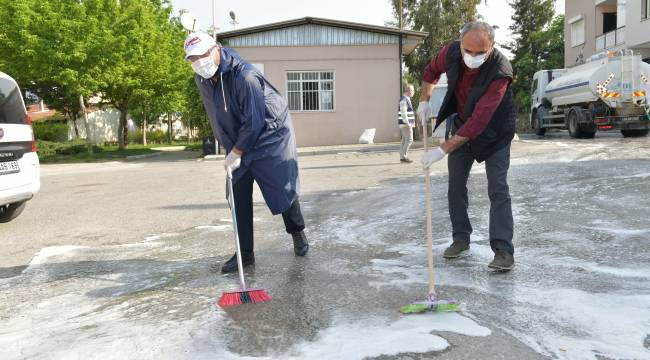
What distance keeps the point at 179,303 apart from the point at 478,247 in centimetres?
241

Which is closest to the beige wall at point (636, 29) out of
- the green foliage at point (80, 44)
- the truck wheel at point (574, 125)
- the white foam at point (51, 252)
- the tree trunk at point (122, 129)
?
the truck wheel at point (574, 125)

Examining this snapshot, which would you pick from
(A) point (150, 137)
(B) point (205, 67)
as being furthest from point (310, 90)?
(A) point (150, 137)

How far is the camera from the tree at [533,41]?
4572cm

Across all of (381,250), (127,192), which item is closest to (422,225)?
(381,250)

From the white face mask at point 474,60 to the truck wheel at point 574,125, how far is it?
1435 cm

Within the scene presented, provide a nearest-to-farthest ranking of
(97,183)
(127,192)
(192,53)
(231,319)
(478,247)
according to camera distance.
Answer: (231,319)
(192,53)
(478,247)
(127,192)
(97,183)

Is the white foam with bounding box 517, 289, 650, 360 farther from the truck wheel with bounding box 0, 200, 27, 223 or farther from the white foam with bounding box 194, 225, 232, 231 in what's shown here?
the truck wheel with bounding box 0, 200, 27, 223

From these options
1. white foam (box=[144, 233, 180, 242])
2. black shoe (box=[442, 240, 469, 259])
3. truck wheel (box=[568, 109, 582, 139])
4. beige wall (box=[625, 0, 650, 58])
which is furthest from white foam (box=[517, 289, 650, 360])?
beige wall (box=[625, 0, 650, 58])

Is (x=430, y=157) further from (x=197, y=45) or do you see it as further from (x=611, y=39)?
(x=611, y=39)

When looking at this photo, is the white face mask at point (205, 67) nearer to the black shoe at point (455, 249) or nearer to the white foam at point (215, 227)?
the black shoe at point (455, 249)

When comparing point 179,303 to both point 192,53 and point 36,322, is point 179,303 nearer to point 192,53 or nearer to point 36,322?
point 36,322

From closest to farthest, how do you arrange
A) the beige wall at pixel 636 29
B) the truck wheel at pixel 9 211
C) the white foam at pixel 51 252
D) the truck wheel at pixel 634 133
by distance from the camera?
the white foam at pixel 51 252, the truck wheel at pixel 9 211, the truck wheel at pixel 634 133, the beige wall at pixel 636 29

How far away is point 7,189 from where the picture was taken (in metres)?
6.51

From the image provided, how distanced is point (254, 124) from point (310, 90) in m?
18.7
